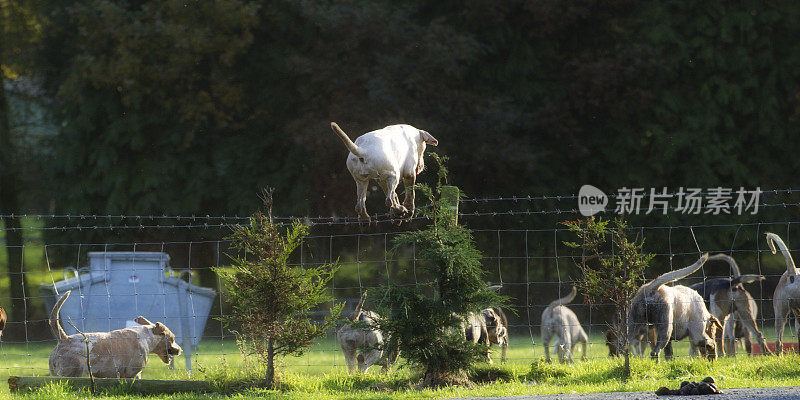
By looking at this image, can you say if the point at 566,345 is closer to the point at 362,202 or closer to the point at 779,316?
the point at 779,316

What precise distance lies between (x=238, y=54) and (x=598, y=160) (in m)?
8.34

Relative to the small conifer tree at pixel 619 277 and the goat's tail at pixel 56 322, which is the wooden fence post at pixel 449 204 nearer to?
the small conifer tree at pixel 619 277

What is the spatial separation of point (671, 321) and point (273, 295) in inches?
172

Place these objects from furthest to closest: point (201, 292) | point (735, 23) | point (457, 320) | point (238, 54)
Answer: point (238, 54)
point (735, 23)
point (201, 292)
point (457, 320)

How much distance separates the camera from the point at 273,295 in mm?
9086

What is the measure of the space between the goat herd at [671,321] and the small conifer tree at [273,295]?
0.52 metres

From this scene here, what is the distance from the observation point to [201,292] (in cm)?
1408

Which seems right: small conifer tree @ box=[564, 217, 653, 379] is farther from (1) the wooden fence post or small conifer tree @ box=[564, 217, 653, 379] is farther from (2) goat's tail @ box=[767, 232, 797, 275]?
(2) goat's tail @ box=[767, 232, 797, 275]

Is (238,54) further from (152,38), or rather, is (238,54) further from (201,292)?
(201,292)

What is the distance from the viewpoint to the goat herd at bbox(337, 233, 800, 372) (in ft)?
33.3

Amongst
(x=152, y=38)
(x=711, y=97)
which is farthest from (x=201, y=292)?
(x=711, y=97)

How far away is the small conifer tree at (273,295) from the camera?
9.03 m

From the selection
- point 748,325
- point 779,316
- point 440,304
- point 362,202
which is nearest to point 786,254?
point 779,316

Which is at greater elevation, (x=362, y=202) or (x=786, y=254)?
(x=362, y=202)
